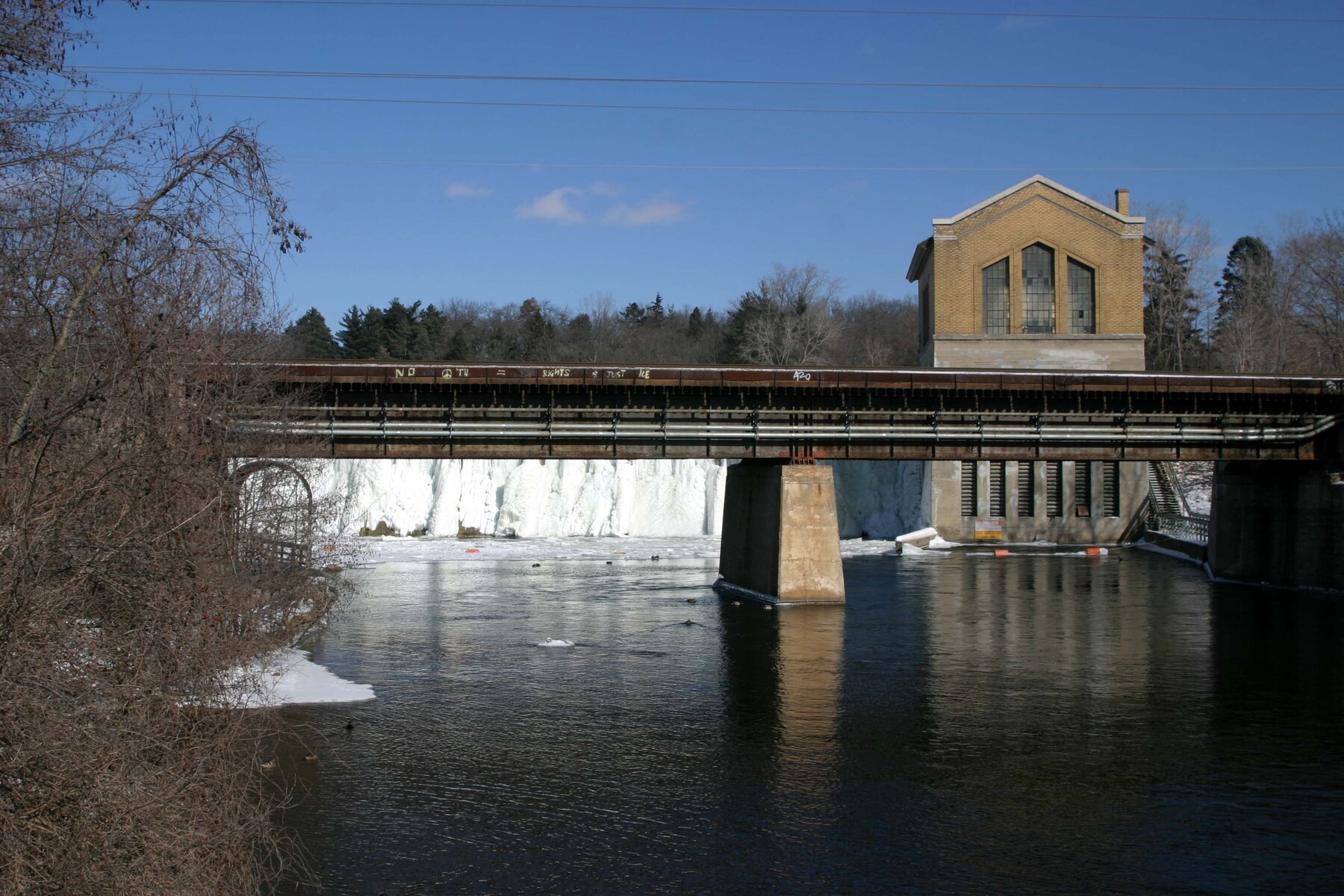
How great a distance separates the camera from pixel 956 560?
47.8 m

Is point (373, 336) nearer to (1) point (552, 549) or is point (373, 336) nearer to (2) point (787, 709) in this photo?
(1) point (552, 549)

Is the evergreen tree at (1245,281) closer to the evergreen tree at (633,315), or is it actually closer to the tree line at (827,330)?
the tree line at (827,330)

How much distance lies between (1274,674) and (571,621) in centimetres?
1677

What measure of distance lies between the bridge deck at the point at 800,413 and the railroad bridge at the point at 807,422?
5 cm

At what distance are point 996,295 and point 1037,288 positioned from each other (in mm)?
1908

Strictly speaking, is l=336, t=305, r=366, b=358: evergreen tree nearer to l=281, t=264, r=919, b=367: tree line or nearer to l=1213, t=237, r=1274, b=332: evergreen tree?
l=281, t=264, r=919, b=367: tree line

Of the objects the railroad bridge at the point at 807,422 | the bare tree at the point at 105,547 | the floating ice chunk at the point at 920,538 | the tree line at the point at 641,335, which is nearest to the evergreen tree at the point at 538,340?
the tree line at the point at 641,335

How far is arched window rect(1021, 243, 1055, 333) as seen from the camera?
172 ft

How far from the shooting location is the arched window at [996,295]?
52.7m

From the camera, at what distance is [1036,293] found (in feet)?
173

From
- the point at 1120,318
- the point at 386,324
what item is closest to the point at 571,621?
the point at 1120,318

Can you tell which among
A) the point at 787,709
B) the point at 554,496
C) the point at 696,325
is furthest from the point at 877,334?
the point at 787,709

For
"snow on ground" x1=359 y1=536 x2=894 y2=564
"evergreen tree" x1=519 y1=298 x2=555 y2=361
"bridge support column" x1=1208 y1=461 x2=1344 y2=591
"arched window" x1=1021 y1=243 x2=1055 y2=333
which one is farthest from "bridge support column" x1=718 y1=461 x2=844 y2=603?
"evergreen tree" x1=519 y1=298 x2=555 y2=361

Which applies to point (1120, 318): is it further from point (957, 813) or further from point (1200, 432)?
point (957, 813)
